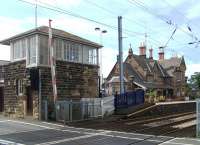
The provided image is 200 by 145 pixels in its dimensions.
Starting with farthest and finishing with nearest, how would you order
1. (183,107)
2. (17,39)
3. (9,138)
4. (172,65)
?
(172,65) → (183,107) → (17,39) → (9,138)

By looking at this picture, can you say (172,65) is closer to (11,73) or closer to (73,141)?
(11,73)

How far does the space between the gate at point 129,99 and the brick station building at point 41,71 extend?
8.12ft

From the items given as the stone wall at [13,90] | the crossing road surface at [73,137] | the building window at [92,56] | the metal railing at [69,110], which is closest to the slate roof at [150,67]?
the building window at [92,56]

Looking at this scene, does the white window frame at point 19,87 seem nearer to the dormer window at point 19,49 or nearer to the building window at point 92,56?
the dormer window at point 19,49

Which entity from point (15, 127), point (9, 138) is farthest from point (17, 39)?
point (9, 138)

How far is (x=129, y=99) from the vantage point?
38.9 m

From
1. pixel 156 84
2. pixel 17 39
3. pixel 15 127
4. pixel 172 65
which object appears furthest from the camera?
pixel 172 65

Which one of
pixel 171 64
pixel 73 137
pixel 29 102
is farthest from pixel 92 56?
pixel 171 64

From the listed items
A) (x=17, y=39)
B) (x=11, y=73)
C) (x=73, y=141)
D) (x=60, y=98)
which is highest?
(x=17, y=39)

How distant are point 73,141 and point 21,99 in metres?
15.0

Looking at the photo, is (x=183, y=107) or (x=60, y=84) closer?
(x=60, y=84)

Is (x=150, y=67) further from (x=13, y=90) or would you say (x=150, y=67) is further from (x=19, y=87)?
(x=19, y=87)

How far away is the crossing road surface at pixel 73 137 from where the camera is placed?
18.9 meters

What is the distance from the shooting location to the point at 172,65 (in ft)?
258
